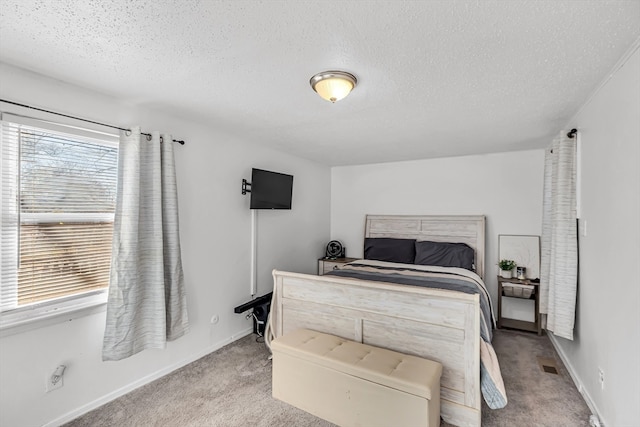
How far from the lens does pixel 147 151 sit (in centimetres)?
234

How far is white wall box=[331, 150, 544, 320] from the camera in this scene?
381cm

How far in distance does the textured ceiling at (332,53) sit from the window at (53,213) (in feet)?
1.42

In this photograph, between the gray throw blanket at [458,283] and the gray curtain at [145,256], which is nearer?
the gray throw blanket at [458,283]

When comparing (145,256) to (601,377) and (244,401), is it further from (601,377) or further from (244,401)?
(601,377)

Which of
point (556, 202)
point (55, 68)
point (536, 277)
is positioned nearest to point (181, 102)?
point (55, 68)

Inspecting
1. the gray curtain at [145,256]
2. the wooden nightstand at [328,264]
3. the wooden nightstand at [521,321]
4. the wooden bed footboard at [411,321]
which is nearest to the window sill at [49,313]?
the gray curtain at [145,256]

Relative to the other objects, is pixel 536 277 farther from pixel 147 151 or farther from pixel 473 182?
pixel 147 151

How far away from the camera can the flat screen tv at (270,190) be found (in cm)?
332

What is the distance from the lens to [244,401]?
220 centimetres

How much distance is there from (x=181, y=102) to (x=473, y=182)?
3769 mm

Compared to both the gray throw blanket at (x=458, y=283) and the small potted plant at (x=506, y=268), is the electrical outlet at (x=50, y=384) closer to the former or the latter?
the gray throw blanket at (x=458, y=283)

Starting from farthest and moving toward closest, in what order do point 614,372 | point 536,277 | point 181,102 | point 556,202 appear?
point 536,277 < point 556,202 < point 181,102 < point 614,372

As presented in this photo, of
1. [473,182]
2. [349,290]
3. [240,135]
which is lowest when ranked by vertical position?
[349,290]

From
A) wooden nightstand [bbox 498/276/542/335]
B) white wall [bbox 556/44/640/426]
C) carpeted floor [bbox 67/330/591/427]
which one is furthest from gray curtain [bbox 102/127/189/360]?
wooden nightstand [bbox 498/276/542/335]
